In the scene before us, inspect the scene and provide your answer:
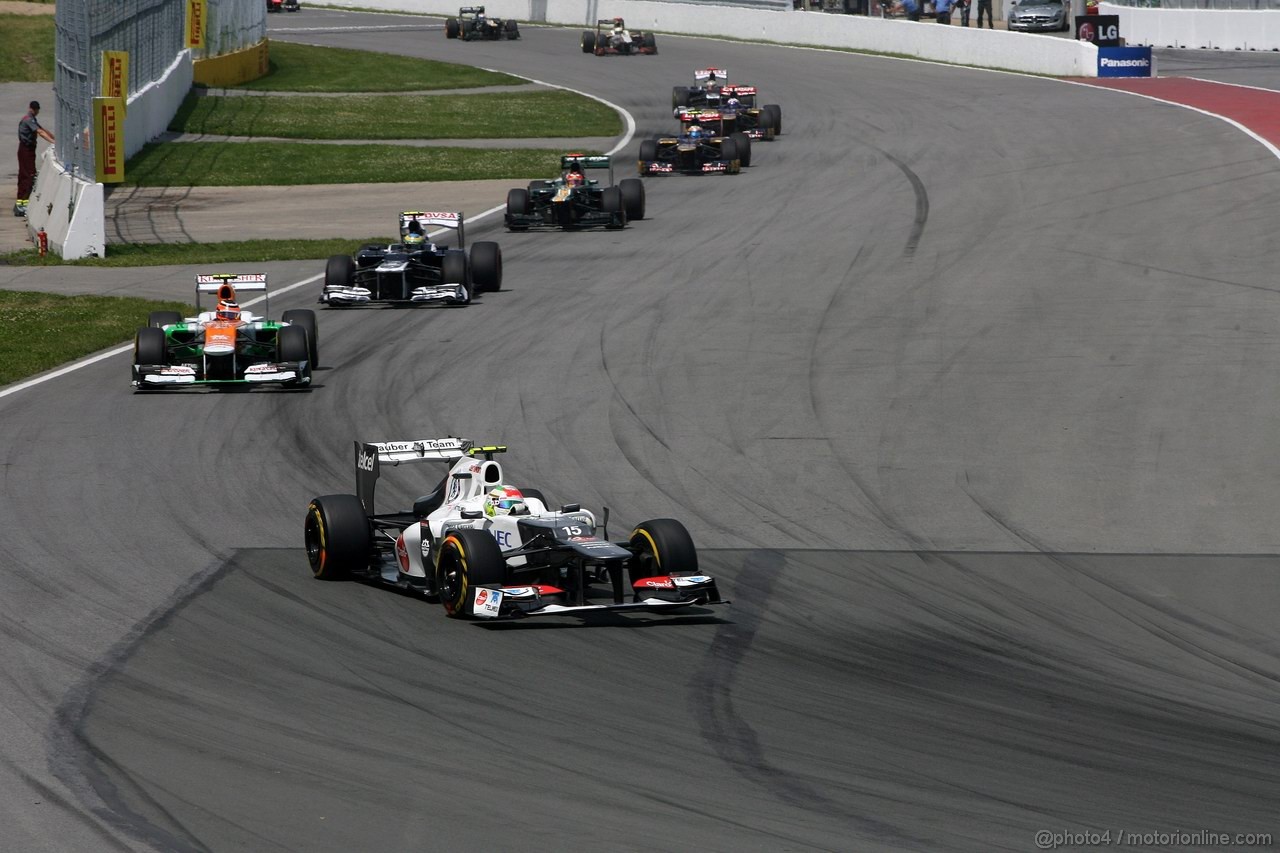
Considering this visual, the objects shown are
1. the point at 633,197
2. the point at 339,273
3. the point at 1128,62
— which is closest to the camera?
the point at 339,273

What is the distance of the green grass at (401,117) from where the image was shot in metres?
47.2

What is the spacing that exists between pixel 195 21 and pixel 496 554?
1706 inches

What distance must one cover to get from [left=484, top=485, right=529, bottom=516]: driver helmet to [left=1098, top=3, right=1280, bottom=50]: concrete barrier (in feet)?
182

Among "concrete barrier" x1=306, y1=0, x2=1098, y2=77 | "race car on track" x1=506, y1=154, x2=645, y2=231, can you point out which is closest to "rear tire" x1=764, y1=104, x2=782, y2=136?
"race car on track" x1=506, y1=154, x2=645, y2=231

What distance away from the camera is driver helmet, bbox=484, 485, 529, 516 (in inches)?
473

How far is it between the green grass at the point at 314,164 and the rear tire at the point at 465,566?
93.6 ft

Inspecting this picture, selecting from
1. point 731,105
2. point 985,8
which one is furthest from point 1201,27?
point 731,105

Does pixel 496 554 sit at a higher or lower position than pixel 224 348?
higher

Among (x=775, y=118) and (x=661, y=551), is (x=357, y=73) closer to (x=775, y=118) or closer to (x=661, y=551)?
(x=775, y=118)

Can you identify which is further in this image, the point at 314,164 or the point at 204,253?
the point at 314,164

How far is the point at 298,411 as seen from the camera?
18.5m

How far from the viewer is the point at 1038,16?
6488 centimetres

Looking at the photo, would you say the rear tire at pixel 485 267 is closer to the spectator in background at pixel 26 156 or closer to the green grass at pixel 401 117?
the spectator in background at pixel 26 156

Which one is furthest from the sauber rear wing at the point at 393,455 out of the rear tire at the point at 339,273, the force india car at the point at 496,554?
the rear tire at the point at 339,273
